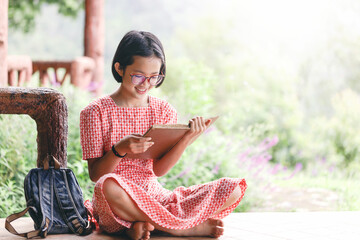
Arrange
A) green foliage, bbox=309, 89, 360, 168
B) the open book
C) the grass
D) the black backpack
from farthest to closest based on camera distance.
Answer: green foliage, bbox=309, 89, 360, 168
the grass
the black backpack
the open book

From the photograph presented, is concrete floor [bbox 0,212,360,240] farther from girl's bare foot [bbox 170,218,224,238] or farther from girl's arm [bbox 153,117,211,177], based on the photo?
girl's arm [bbox 153,117,211,177]

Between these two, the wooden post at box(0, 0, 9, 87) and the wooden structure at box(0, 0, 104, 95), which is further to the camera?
the wooden structure at box(0, 0, 104, 95)

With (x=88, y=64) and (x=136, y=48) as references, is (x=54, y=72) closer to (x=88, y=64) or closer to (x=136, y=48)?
(x=88, y=64)

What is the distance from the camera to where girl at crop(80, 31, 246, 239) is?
308 centimetres

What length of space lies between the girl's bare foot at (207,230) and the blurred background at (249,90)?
1.71 m

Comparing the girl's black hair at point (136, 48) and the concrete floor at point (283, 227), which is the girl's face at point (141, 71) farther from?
the concrete floor at point (283, 227)

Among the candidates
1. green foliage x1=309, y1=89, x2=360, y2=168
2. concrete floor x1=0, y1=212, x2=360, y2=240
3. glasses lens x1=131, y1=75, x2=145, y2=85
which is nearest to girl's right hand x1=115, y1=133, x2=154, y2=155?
glasses lens x1=131, y1=75, x2=145, y2=85

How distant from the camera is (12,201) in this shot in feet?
14.6

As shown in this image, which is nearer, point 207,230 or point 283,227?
point 207,230

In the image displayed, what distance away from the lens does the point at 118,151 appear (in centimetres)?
304

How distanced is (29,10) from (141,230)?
7.90 m

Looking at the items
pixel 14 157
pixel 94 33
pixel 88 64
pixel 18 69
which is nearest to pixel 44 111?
pixel 14 157

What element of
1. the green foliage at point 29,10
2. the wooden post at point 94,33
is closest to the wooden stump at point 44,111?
the wooden post at point 94,33

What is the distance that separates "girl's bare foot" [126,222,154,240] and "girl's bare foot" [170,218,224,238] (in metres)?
0.22
